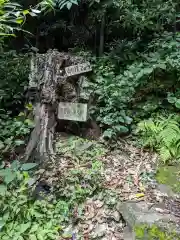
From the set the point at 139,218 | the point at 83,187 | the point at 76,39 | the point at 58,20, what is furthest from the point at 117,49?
the point at 139,218

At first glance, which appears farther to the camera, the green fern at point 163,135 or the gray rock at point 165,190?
the green fern at point 163,135

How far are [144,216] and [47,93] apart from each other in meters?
2.16

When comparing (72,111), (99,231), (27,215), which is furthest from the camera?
(72,111)

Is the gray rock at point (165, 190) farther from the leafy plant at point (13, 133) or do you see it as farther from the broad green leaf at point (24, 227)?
the leafy plant at point (13, 133)

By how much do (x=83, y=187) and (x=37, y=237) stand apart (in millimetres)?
722

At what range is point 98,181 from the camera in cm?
302

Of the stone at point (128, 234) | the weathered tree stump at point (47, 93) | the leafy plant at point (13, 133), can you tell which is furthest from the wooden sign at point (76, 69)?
the stone at point (128, 234)

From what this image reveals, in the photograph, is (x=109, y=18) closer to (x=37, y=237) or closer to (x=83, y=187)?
(x=83, y=187)

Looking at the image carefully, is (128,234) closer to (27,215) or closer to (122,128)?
(27,215)

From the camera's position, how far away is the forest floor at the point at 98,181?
2.64 meters

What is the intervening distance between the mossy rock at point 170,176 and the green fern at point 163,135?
0.13m

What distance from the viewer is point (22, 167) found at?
278 cm

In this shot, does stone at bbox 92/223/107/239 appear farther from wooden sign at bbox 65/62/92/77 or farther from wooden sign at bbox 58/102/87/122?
wooden sign at bbox 65/62/92/77

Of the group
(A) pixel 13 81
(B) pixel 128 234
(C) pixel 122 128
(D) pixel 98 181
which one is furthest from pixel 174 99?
(A) pixel 13 81
